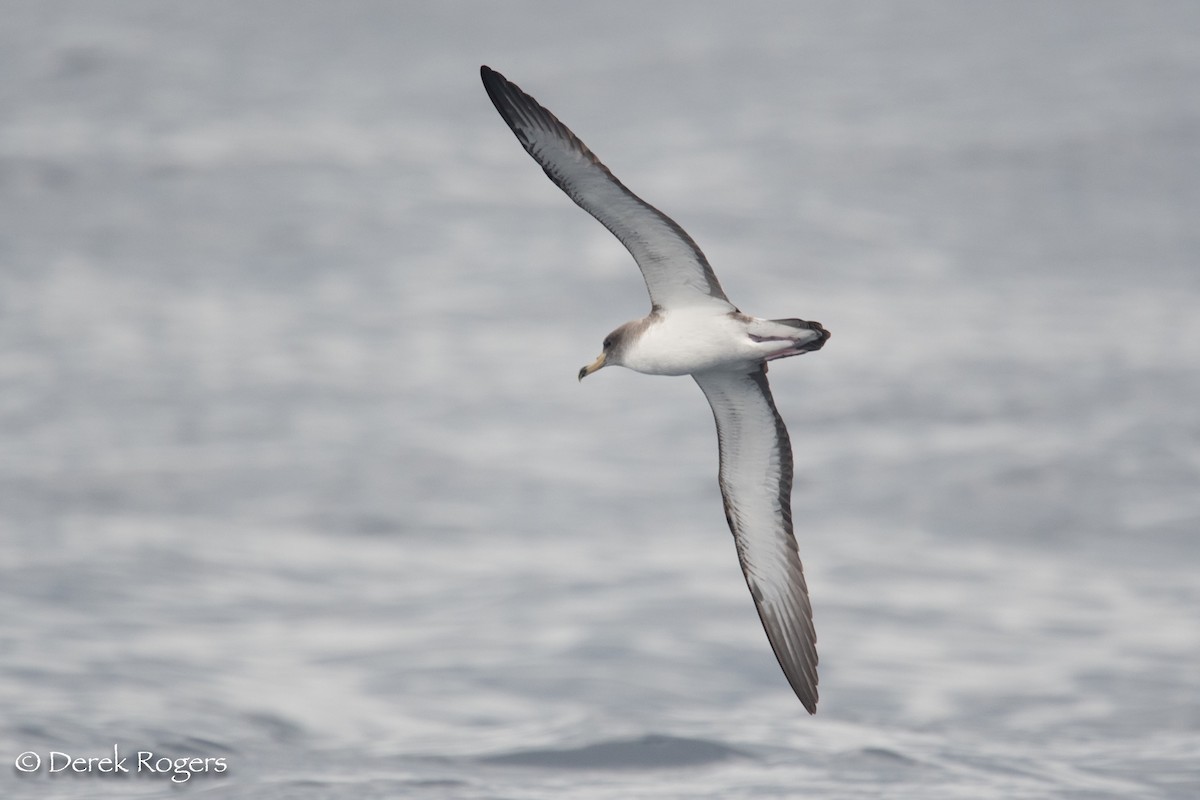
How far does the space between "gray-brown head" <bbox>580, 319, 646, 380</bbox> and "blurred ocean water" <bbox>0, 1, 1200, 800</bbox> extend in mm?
11225

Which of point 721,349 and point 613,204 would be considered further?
point 721,349

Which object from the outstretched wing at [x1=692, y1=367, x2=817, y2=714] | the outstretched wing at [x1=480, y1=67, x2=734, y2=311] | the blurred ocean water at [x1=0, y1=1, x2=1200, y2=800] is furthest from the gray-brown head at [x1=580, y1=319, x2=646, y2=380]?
the blurred ocean water at [x1=0, y1=1, x2=1200, y2=800]

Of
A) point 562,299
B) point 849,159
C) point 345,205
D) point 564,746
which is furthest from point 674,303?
point 849,159

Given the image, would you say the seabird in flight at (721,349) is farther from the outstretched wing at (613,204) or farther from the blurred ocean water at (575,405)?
the blurred ocean water at (575,405)

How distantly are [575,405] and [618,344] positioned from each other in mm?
39258

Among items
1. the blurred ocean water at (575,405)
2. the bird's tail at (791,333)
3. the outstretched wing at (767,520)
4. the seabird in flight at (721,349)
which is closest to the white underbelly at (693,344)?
the seabird in flight at (721,349)

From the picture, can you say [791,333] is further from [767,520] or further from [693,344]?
[767,520]

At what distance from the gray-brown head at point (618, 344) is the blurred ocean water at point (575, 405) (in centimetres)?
1122

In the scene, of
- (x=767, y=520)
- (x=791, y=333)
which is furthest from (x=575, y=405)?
(x=791, y=333)

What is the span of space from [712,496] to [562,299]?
A: 15831 millimetres

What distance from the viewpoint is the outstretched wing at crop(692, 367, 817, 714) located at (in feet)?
39.8

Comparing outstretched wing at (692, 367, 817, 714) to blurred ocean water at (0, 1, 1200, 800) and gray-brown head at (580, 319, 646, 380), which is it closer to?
gray-brown head at (580, 319, 646, 380)

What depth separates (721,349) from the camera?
11188 mm

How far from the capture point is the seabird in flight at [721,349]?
10.2 m
